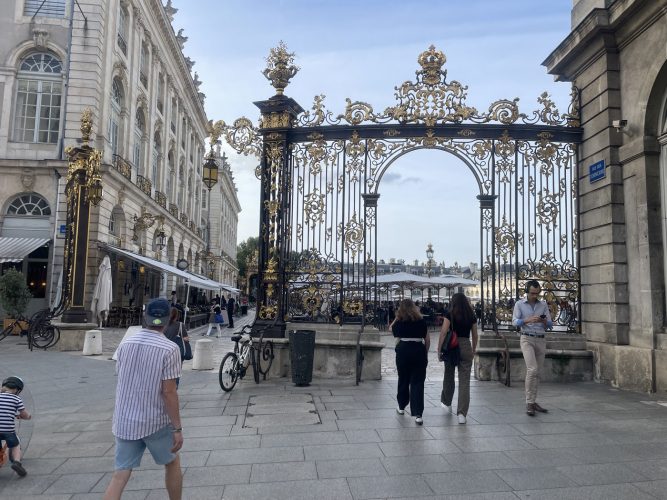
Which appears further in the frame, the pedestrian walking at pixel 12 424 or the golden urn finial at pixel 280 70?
the golden urn finial at pixel 280 70

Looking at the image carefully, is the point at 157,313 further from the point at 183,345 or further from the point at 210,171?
the point at 210,171

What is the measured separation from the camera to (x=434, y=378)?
10.3 m

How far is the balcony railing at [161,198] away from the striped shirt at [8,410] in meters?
28.0

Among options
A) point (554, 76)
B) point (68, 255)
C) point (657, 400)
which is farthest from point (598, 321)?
point (68, 255)

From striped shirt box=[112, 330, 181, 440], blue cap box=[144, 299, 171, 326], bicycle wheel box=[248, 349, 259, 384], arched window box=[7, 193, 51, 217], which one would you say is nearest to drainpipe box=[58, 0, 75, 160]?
arched window box=[7, 193, 51, 217]

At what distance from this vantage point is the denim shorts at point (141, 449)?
357 cm

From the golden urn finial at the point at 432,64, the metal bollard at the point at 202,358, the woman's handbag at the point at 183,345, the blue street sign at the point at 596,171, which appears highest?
the golden urn finial at the point at 432,64

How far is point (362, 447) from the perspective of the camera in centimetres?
550

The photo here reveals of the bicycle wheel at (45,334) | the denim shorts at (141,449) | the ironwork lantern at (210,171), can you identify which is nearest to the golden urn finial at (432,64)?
the ironwork lantern at (210,171)

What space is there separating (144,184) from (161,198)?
3862 mm

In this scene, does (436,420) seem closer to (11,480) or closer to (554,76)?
(11,480)

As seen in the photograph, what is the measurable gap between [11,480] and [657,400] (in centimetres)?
821

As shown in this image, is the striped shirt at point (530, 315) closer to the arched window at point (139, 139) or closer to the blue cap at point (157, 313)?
the blue cap at point (157, 313)

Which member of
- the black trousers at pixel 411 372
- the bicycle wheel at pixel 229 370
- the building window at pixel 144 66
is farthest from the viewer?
the building window at pixel 144 66
